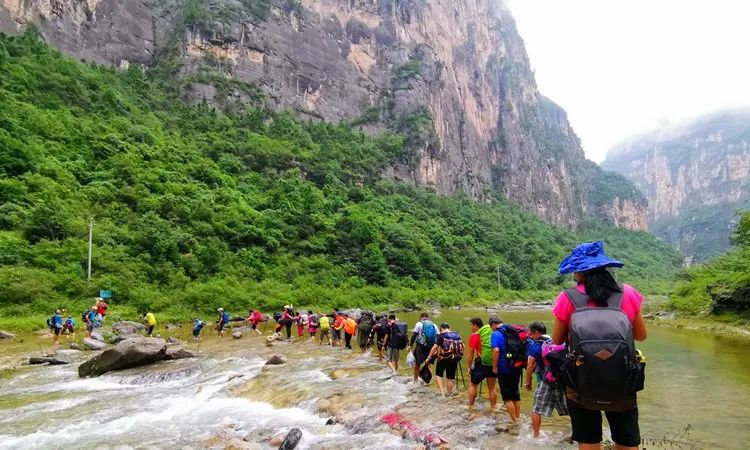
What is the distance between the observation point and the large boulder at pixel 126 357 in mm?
14547

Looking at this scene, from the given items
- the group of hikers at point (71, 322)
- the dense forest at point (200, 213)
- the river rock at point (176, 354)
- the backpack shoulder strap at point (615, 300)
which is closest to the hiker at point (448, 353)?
the backpack shoulder strap at point (615, 300)

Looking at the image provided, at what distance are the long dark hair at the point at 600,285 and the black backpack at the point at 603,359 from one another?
113 millimetres

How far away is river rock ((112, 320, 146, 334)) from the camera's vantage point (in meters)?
22.5

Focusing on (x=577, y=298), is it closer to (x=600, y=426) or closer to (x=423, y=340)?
(x=600, y=426)

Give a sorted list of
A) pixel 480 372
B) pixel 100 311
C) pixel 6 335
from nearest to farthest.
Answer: pixel 480 372
pixel 6 335
pixel 100 311

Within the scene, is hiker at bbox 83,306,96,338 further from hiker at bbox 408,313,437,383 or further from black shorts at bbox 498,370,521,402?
black shorts at bbox 498,370,521,402

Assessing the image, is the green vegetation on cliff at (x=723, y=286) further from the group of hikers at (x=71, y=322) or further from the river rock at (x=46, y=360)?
the group of hikers at (x=71, y=322)

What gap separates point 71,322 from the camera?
2066cm

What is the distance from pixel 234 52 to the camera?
8138 centimetres

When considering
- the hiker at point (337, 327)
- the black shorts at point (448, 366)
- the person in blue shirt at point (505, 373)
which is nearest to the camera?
the person in blue shirt at point (505, 373)

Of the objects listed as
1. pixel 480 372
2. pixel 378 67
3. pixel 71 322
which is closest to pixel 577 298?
pixel 480 372

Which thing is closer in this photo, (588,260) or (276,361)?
(588,260)

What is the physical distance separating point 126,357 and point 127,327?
9.12 m

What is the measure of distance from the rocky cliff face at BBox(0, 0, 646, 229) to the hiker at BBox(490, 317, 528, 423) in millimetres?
68915
